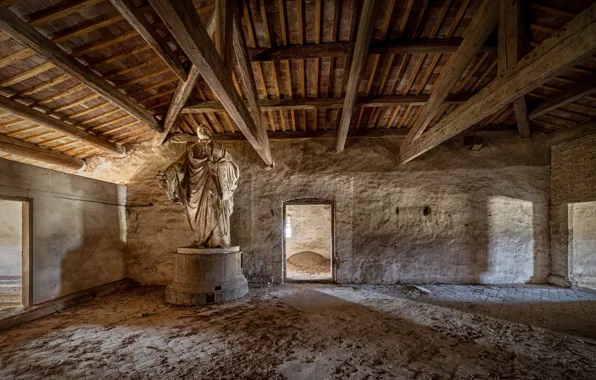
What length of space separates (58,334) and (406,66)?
657 cm

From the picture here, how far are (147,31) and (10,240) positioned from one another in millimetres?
6962

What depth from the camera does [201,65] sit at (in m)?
2.64

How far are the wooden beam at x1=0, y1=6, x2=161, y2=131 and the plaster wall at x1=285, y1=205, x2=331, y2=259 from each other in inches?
267

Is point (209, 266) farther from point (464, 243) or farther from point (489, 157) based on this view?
point (489, 157)

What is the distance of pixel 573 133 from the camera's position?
19.9ft

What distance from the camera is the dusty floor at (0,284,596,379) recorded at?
9.46ft

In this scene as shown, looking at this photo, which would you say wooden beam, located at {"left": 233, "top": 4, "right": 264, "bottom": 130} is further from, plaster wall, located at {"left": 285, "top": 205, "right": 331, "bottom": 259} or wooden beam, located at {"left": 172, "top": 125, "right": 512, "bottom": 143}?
plaster wall, located at {"left": 285, "top": 205, "right": 331, "bottom": 259}

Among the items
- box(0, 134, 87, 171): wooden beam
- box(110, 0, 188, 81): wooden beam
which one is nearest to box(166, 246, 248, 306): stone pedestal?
box(110, 0, 188, 81): wooden beam

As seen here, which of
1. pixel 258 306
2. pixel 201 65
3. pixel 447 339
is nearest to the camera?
pixel 201 65

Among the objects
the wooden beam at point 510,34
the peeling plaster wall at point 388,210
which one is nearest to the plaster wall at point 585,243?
the peeling plaster wall at point 388,210

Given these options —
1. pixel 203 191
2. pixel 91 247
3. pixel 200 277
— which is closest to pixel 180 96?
pixel 203 191

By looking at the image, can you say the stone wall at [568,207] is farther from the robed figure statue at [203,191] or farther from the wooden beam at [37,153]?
the wooden beam at [37,153]

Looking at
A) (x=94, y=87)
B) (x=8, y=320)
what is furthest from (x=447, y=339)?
(x=94, y=87)

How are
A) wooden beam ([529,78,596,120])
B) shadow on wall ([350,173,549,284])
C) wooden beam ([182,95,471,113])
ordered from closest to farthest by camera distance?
wooden beam ([529,78,596,120])
wooden beam ([182,95,471,113])
shadow on wall ([350,173,549,284])
